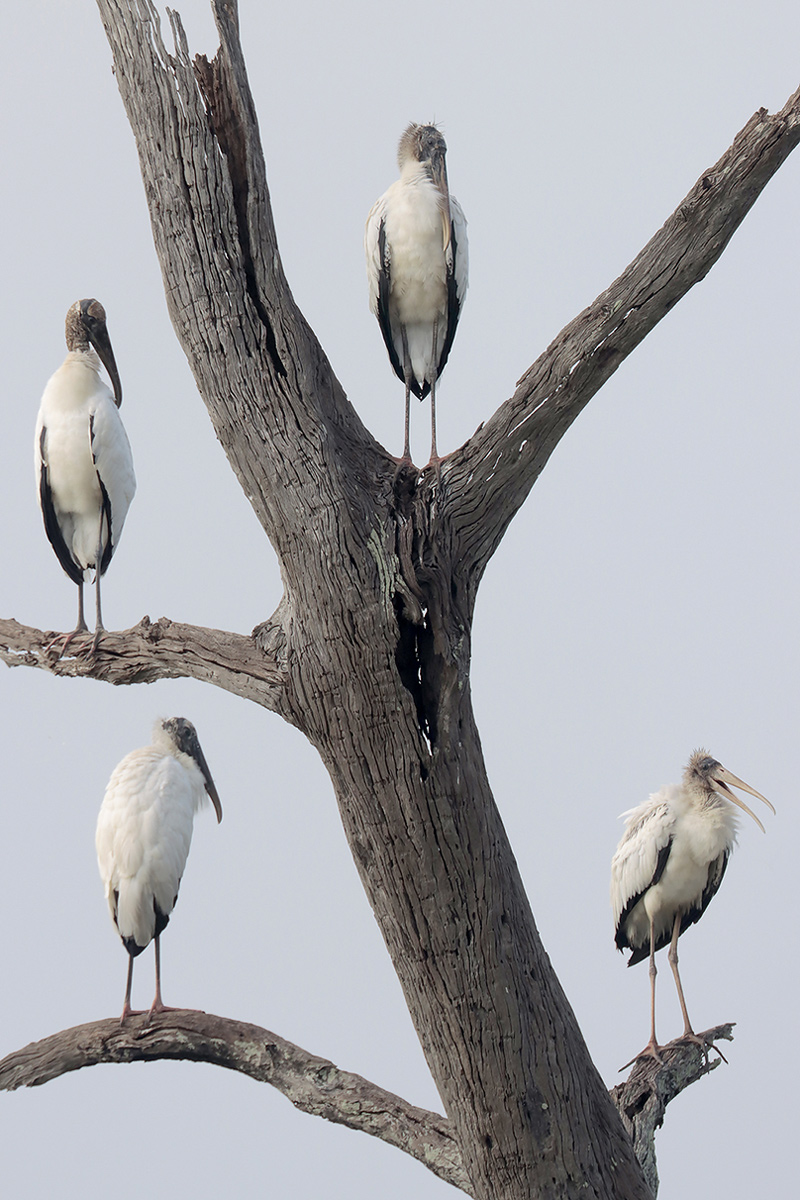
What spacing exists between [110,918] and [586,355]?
9.78 ft

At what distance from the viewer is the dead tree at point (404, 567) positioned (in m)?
3.58

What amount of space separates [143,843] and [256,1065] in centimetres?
100

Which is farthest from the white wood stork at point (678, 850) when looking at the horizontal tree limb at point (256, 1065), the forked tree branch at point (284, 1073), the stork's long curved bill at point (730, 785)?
the horizontal tree limb at point (256, 1065)

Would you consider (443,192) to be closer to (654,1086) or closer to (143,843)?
(143,843)

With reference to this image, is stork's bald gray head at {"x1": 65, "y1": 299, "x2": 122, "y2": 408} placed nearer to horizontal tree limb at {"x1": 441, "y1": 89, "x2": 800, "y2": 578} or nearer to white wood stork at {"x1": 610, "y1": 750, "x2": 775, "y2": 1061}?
horizontal tree limb at {"x1": 441, "y1": 89, "x2": 800, "y2": 578}

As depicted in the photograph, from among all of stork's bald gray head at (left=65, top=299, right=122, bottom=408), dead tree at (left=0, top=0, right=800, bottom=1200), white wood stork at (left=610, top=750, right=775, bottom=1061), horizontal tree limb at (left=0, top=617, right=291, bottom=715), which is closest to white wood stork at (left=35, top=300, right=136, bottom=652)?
stork's bald gray head at (left=65, top=299, right=122, bottom=408)

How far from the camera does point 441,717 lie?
3.67 m

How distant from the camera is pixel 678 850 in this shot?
5.56 metres

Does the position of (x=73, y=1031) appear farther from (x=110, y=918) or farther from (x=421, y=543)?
(x=421, y=543)

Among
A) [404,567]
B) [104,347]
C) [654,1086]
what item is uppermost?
[104,347]

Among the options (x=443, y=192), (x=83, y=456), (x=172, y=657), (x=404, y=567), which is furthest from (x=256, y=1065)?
(x=443, y=192)

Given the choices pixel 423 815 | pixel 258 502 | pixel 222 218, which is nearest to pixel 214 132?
pixel 222 218

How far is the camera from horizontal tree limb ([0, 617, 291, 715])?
12.3 ft

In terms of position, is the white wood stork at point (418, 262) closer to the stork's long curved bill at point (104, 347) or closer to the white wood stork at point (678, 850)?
the stork's long curved bill at point (104, 347)
